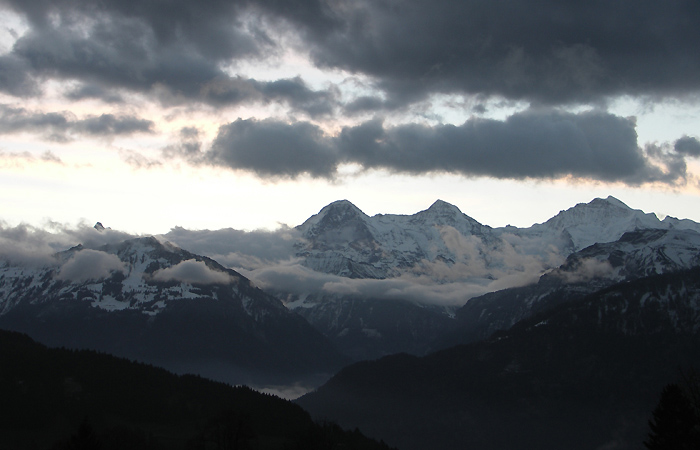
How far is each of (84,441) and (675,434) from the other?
107m

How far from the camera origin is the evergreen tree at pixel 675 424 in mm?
127688

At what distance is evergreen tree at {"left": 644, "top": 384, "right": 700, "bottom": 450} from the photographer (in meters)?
128

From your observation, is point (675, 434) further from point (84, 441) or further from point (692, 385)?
point (84, 441)

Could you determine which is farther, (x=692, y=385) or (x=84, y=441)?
(x=84, y=441)

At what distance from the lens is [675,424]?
433ft

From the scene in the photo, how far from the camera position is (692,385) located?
128m

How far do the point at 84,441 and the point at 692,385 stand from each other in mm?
110203

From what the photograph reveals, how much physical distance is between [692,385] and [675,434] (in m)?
8.79

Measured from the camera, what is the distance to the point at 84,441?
152750 millimetres

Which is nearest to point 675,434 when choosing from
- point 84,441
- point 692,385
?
point 692,385

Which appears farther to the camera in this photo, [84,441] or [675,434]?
[84,441]
